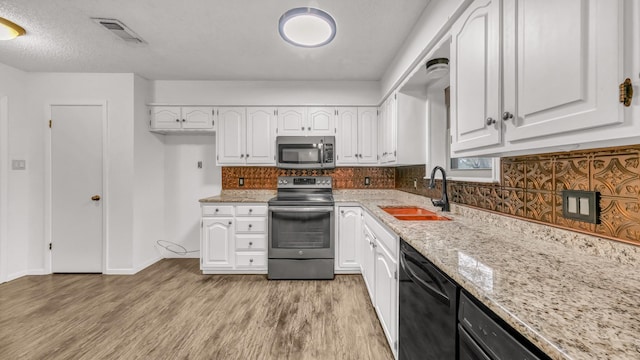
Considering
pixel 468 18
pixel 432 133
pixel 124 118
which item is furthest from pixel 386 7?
pixel 124 118

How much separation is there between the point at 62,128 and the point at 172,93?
136 cm

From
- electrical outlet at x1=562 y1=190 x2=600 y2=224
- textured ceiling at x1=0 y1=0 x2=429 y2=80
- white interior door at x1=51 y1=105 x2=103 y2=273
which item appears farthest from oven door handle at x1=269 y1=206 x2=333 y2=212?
white interior door at x1=51 y1=105 x2=103 y2=273

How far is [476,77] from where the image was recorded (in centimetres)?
118

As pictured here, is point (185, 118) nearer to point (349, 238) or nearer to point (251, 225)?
point (251, 225)

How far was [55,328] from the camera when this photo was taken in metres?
2.01

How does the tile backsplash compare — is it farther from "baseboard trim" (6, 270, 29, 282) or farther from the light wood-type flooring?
"baseboard trim" (6, 270, 29, 282)

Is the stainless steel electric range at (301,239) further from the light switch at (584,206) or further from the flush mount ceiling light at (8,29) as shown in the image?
the flush mount ceiling light at (8,29)

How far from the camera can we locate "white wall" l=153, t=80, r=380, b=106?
3338 mm

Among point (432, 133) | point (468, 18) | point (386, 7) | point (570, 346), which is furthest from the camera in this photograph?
point (432, 133)

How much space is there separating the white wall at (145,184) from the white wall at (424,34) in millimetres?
3209

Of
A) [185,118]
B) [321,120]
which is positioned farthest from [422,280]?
[185,118]

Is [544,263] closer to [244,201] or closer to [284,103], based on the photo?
[244,201]

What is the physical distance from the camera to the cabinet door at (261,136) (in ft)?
10.9

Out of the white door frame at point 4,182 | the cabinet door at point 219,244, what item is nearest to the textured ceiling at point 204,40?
the white door frame at point 4,182
